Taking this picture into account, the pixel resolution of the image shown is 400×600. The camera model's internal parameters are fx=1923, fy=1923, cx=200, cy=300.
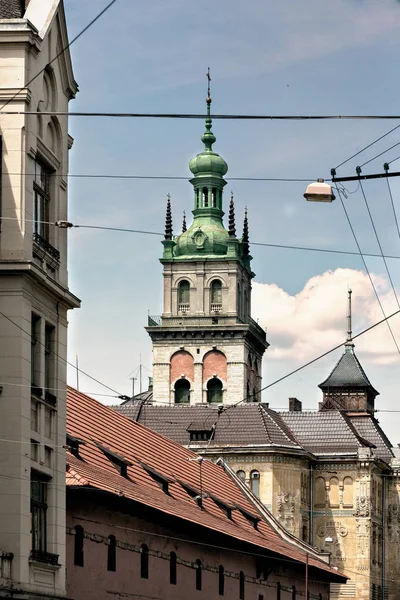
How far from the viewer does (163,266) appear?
586 ft

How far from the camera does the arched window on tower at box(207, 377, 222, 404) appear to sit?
172250mm

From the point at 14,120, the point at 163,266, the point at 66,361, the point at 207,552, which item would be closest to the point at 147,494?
the point at 207,552

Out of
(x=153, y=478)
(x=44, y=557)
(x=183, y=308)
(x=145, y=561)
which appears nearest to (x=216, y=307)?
(x=183, y=308)

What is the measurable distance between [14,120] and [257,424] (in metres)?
86.6

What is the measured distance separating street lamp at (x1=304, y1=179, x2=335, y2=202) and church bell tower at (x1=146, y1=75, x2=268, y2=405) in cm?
13470

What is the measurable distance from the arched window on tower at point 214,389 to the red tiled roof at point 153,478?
275ft

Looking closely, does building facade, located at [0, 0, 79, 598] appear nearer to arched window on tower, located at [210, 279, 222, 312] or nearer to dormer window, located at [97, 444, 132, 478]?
dormer window, located at [97, 444, 132, 478]

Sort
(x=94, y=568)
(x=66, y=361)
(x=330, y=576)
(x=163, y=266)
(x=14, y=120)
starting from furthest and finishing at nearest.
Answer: (x=163, y=266) < (x=330, y=576) < (x=94, y=568) < (x=66, y=361) < (x=14, y=120)

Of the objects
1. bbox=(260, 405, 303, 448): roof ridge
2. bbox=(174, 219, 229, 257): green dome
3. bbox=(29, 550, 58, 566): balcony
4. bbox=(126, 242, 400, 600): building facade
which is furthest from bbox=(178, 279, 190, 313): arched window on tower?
bbox=(29, 550, 58, 566): balcony

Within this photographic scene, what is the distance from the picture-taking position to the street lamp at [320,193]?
34.8 meters

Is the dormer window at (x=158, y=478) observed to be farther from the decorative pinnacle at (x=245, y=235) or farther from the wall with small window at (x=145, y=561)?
the decorative pinnacle at (x=245, y=235)

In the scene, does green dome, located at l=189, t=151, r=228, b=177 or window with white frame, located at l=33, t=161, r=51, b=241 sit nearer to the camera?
window with white frame, located at l=33, t=161, r=51, b=241

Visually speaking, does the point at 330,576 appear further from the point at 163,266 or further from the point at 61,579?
the point at 163,266

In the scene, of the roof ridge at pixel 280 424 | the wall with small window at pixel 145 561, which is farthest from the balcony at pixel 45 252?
the roof ridge at pixel 280 424
